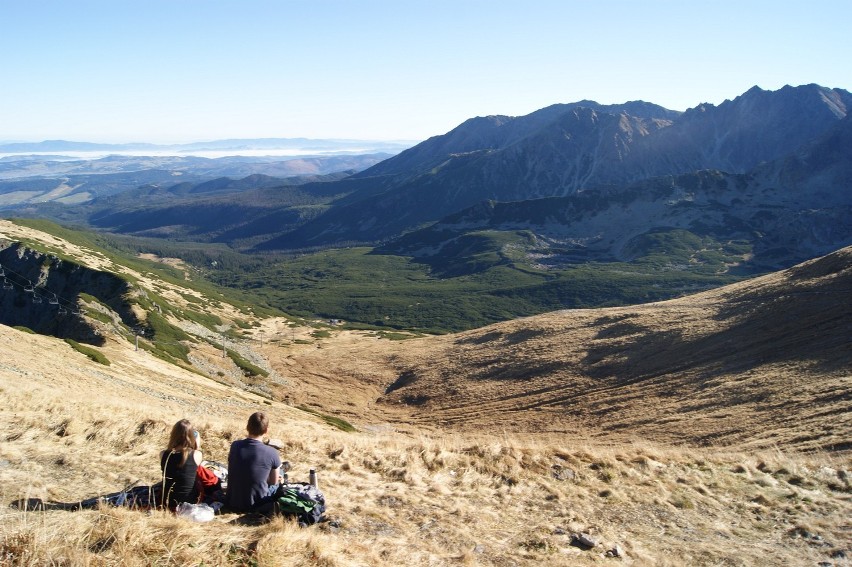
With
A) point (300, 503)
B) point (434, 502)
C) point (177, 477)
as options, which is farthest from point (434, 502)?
point (177, 477)

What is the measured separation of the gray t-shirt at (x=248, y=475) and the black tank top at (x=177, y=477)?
737 mm

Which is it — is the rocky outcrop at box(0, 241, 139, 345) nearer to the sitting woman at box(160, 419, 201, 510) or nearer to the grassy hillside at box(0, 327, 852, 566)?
the grassy hillside at box(0, 327, 852, 566)

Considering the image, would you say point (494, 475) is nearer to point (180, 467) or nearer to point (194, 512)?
point (194, 512)

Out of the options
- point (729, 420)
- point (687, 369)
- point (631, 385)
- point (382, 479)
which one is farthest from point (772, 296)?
point (382, 479)

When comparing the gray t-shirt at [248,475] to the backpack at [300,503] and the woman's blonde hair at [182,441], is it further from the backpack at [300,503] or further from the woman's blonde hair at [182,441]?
the woman's blonde hair at [182,441]

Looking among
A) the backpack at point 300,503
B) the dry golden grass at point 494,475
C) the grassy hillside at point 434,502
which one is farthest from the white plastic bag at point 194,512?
the backpack at point 300,503

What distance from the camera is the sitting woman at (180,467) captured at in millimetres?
10898

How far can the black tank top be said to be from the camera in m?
10.9

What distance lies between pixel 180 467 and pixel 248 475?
4.30 feet

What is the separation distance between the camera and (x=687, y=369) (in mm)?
46906

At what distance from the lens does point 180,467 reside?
36.0 feet

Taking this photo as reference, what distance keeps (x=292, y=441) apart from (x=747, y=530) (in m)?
13.2

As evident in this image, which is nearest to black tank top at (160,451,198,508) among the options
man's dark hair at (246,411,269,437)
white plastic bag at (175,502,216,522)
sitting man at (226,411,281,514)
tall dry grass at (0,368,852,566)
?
white plastic bag at (175,502,216,522)

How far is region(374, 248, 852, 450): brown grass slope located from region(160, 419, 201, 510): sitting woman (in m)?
26.1
